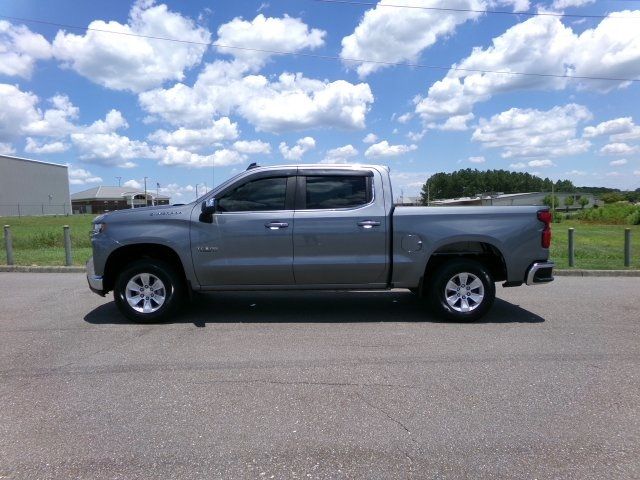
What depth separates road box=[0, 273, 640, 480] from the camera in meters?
3.19

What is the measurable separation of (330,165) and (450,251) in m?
1.95

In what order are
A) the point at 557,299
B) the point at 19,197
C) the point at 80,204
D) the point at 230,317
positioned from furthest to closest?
1. the point at 80,204
2. the point at 19,197
3. the point at 557,299
4. the point at 230,317

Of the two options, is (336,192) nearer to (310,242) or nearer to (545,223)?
(310,242)

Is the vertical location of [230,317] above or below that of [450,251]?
below

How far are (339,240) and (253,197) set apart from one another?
124cm

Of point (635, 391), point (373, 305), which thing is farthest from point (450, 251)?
point (635, 391)

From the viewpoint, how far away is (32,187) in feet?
285

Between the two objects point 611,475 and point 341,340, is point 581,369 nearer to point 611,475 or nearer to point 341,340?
point 611,475

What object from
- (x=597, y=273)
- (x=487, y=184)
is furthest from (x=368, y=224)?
(x=487, y=184)

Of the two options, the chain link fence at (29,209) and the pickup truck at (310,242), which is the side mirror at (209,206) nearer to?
the pickup truck at (310,242)

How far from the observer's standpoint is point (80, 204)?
113625 millimetres

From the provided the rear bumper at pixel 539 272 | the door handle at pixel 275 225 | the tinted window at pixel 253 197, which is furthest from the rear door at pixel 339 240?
the rear bumper at pixel 539 272

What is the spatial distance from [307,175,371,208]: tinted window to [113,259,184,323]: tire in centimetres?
204

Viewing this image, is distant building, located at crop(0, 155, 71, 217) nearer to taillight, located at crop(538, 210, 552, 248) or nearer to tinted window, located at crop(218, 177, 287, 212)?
tinted window, located at crop(218, 177, 287, 212)
